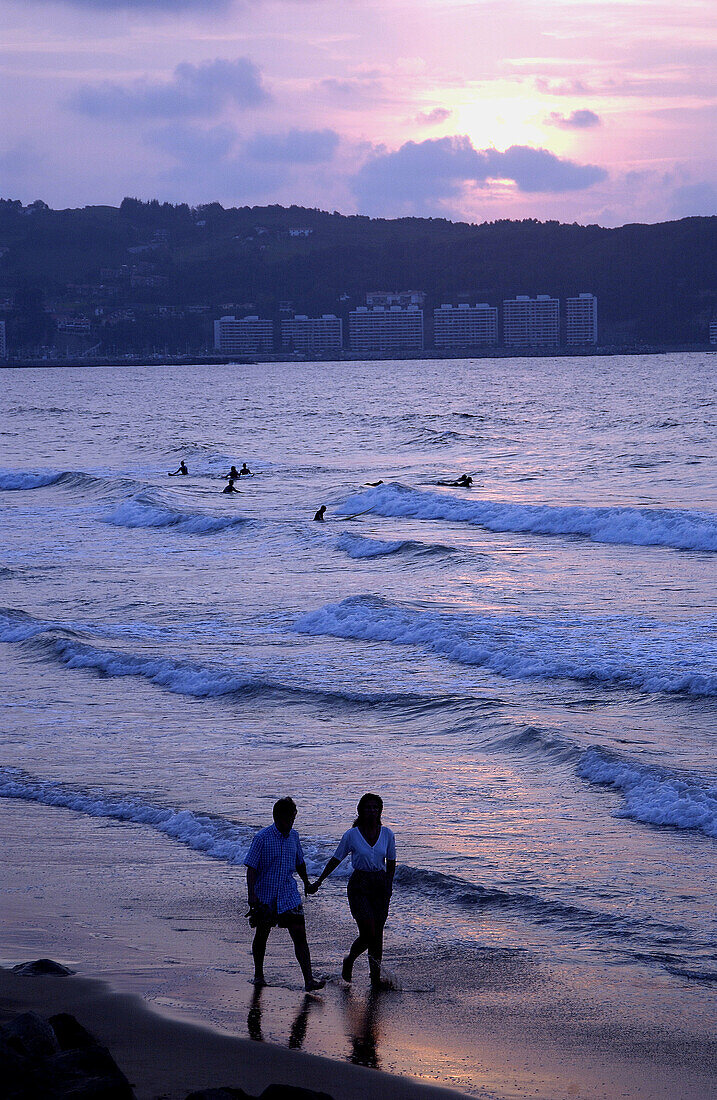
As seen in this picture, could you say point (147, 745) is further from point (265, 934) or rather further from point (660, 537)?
point (660, 537)

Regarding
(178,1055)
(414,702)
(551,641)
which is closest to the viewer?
(178,1055)

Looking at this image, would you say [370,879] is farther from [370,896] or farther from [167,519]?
[167,519]

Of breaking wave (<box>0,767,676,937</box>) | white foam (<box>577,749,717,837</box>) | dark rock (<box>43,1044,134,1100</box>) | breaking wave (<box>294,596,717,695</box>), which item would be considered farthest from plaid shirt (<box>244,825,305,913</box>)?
breaking wave (<box>294,596,717,695</box>)

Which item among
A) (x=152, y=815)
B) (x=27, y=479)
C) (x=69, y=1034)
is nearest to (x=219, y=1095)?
(x=69, y=1034)

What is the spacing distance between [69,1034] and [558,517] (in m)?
27.8

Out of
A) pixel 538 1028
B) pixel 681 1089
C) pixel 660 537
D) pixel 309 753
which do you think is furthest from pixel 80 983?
pixel 660 537

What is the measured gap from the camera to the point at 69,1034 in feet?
20.1

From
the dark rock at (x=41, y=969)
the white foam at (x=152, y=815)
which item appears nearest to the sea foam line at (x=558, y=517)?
the white foam at (x=152, y=815)

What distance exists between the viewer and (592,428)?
6869 cm

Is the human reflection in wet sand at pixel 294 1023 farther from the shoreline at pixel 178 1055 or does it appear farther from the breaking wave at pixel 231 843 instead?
the breaking wave at pixel 231 843

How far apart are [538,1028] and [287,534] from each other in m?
25.8

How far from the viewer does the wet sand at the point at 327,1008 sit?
20.9 feet

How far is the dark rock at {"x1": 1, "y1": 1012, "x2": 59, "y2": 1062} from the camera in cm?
558

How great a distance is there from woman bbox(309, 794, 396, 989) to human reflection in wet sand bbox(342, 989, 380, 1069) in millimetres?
221
